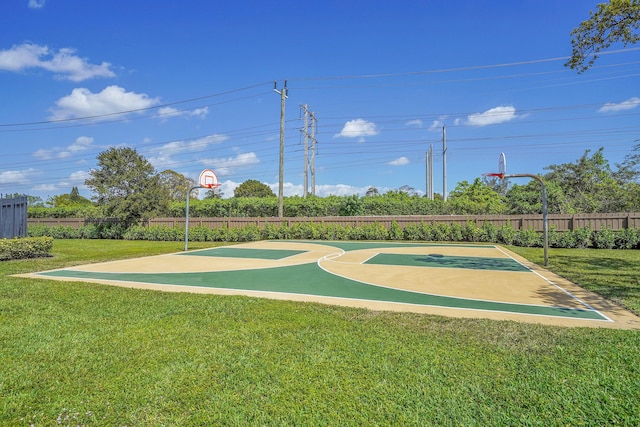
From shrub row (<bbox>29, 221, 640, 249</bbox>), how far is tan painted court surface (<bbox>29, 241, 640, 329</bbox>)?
5.29 metres

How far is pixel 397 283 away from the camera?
6.73 meters

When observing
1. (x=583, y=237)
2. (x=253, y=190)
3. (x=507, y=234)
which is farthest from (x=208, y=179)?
(x=253, y=190)

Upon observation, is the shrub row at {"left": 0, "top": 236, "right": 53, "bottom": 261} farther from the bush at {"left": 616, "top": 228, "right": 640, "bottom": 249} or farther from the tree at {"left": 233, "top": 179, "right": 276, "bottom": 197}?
the tree at {"left": 233, "top": 179, "right": 276, "bottom": 197}

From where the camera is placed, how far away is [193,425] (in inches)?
86.4

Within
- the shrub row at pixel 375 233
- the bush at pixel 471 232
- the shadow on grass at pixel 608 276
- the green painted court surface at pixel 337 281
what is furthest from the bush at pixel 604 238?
the green painted court surface at pixel 337 281

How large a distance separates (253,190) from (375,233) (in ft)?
139

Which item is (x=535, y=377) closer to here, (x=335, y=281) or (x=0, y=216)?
(x=335, y=281)

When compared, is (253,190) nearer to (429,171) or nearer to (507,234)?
(429,171)

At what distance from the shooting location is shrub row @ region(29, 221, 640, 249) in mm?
13836

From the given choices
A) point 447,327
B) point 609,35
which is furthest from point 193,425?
point 609,35

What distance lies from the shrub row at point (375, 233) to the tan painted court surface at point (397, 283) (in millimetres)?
5293

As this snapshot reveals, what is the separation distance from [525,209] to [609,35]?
14.3 metres

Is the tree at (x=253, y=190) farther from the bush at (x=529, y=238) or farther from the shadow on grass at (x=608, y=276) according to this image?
the shadow on grass at (x=608, y=276)

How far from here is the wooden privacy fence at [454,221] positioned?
46.4 ft
